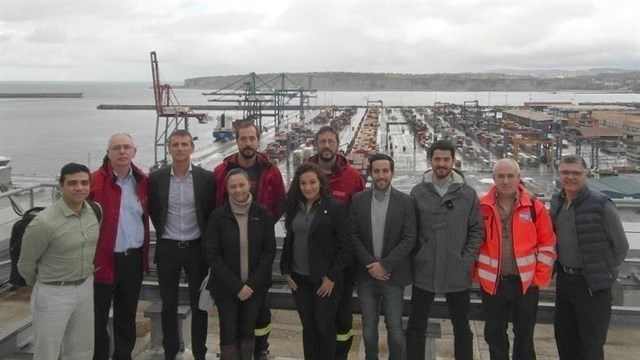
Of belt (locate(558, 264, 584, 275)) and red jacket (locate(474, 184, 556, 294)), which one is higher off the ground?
red jacket (locate(474, 184, 556, 294))

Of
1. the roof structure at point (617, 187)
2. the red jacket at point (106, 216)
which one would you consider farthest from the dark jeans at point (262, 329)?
the roof structure at point (617, 187)

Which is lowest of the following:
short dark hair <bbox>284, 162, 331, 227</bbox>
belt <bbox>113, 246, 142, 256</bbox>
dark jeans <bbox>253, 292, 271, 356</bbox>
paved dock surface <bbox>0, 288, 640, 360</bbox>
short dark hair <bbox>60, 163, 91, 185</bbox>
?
paved dock surface <bbox>0, 288, 640, 360</bbox>

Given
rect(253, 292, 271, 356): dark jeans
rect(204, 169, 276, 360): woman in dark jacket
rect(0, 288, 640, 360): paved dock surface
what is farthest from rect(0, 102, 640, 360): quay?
rect(204, 169, 276, 360): woman in dark jacket

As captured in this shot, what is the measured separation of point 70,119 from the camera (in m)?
86.1

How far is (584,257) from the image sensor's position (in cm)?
261

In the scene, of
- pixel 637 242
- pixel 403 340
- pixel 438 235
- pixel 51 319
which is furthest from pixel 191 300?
pixel 637 242

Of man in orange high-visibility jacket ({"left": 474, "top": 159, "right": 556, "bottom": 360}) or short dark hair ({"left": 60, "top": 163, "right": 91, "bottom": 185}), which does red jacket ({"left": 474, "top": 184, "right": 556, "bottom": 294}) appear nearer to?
man in orange high-visibility jacket ({"left": 474, "top": 159, "right": 556, "bottom": 360})

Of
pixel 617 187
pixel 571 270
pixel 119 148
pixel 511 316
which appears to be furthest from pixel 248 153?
pixel 617 187

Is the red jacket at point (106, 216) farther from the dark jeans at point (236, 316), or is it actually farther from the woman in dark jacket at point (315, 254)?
the woman in dark jacket at point (315, 254)

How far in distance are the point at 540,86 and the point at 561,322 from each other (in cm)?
20903

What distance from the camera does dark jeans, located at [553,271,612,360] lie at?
8.69 ft

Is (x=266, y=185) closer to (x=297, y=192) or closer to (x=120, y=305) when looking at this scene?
(x=297, y=192)

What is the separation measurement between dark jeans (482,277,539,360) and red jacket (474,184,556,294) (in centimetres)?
4

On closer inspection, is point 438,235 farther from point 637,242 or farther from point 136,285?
point 637,242
